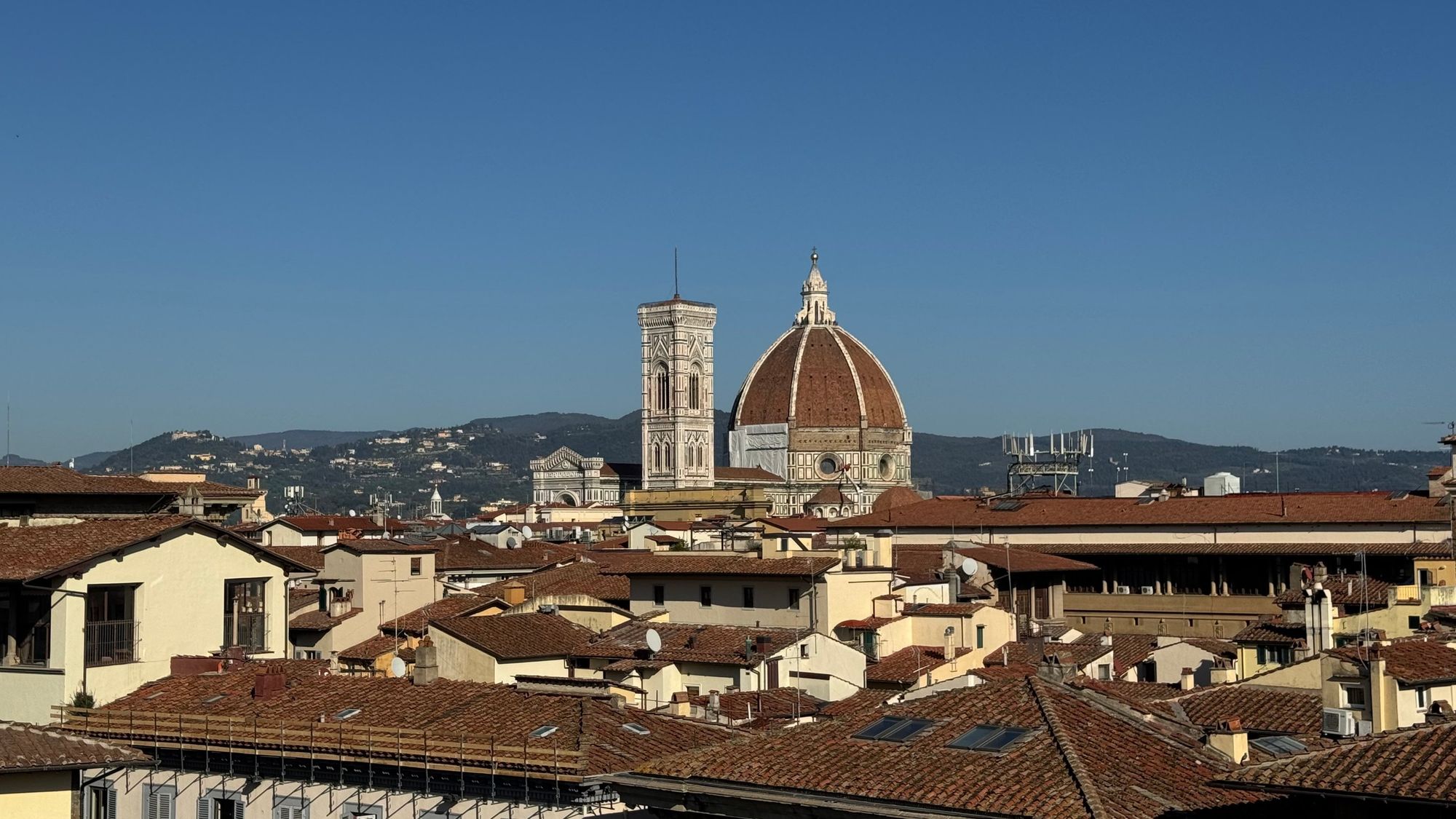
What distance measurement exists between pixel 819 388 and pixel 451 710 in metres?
168

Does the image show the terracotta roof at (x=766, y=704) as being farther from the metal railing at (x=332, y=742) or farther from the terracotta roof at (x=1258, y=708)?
the metal railing at (x=332, y=742)

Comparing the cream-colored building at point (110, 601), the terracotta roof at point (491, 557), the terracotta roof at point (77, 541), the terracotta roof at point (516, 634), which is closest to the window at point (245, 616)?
the cream-colored building at point (110, 601)

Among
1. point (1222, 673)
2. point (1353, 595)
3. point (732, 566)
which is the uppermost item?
point (732, 566)

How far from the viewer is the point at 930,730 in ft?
57.3

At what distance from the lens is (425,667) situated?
26.7 m

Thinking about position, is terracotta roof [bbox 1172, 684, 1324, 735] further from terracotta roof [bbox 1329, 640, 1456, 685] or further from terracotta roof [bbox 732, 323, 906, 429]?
terracotta roof [bbox 732, 323, 906, 429]

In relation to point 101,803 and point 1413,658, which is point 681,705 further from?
point 1413,658

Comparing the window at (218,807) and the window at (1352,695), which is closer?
the window at (218,807)

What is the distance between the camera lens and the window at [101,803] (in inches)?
925

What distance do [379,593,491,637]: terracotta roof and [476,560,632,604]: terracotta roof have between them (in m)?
0.61

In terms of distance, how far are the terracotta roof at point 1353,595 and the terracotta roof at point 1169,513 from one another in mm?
16264

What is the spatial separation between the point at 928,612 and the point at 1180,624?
2594 cm

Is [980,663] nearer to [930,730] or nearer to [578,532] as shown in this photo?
[930,730]

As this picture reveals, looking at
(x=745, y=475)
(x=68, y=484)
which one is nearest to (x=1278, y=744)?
(x=68, y=484)
